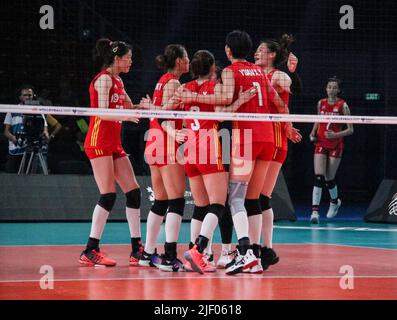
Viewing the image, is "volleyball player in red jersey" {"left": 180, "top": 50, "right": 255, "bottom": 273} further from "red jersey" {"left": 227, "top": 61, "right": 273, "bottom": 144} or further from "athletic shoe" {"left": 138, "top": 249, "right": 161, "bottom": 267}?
"athletic shoe" {"left": 138, "top": 249, "right": 161, "bottom": 267}

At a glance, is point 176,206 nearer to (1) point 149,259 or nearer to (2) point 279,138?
(1) point 149,259

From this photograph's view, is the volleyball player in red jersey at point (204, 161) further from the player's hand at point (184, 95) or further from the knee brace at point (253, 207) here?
the knee brace at point (253, 207)

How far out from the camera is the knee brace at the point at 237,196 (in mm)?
8750

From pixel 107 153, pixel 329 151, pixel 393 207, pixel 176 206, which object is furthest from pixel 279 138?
pixel 393 207

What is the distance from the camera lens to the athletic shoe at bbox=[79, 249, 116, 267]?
940 centimetres

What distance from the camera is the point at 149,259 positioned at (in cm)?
949

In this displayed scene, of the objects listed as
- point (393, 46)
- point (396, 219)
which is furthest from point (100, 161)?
point (393, 46)

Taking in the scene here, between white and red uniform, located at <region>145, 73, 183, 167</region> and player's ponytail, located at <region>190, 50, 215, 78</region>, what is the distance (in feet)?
1.21

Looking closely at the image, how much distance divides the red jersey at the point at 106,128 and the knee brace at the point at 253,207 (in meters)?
1.69

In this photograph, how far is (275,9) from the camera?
73.5ft

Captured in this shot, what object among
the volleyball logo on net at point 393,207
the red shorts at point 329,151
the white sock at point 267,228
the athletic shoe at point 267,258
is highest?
the red shorts at point 329,151

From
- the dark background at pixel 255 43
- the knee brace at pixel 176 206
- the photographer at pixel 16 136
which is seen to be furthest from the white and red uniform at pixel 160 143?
the dark background at pixel 255 43
